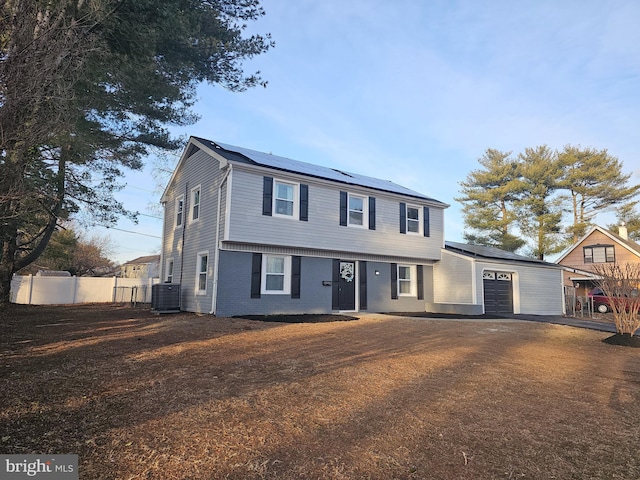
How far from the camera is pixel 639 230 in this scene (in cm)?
3303

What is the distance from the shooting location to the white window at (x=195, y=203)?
50.9 ft

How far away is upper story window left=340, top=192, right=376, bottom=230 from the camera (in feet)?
51.6

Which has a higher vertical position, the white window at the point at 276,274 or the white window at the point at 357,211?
the white window at the point at 357,211

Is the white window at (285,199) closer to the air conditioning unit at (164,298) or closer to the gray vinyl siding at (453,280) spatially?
the air conditioning unit at (164,298)

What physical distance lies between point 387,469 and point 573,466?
1.55m

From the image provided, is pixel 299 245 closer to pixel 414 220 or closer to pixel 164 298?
pixel 164 298

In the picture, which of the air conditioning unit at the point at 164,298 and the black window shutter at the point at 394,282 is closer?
the air conditioning unit at the point at 164,298

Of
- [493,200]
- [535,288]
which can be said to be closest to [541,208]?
[493,200]

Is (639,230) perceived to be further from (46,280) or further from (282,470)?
(46,280)

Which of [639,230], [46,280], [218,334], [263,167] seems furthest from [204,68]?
[639,230]

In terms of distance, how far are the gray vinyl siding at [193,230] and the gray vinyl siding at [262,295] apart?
58cm

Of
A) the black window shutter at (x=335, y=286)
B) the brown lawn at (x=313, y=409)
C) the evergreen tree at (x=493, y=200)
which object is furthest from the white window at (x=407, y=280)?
the evergreen tree at (x=493, y=200)

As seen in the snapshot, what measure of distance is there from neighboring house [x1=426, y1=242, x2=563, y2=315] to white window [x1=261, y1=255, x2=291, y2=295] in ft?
24.5

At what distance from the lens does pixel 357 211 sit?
53.5ft
